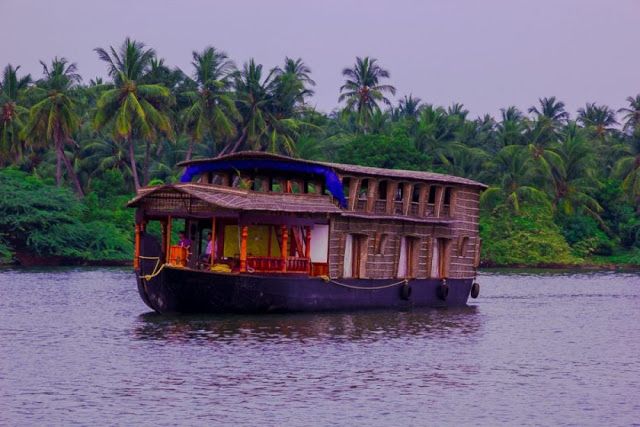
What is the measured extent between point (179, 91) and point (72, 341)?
4208 cm

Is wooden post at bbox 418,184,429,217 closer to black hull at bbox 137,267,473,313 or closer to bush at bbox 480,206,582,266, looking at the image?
black hull at bbox 137,267,473,313

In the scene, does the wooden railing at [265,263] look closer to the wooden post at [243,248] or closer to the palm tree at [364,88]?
the wooden post at [243,248]

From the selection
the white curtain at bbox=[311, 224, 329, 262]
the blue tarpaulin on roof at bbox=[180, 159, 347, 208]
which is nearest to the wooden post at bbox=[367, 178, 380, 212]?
the blue tarpaulin on roof at bbox=[180, 159, 347, 208]

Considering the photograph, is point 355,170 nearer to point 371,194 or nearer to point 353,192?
point 353,192

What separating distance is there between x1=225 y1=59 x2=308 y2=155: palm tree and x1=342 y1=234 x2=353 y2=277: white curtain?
33528 mm

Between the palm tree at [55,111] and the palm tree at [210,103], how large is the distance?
648 cm

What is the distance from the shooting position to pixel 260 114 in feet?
225

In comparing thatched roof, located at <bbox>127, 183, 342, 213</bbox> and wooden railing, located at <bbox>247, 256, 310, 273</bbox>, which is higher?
thatched roof, located at <bbox>127, 183, 342, 213</bbox>

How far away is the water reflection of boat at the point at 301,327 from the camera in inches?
1105

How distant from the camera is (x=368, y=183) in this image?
115 feet

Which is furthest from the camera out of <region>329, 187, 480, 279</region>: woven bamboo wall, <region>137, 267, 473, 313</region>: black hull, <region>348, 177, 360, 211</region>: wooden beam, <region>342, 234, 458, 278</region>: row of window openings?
<region>342, 234, 458, 278</region>: row of window openings

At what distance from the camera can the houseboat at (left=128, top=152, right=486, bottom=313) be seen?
30734 millimetres

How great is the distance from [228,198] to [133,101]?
32979 mm

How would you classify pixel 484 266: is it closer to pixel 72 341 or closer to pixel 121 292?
pixel 121 292
